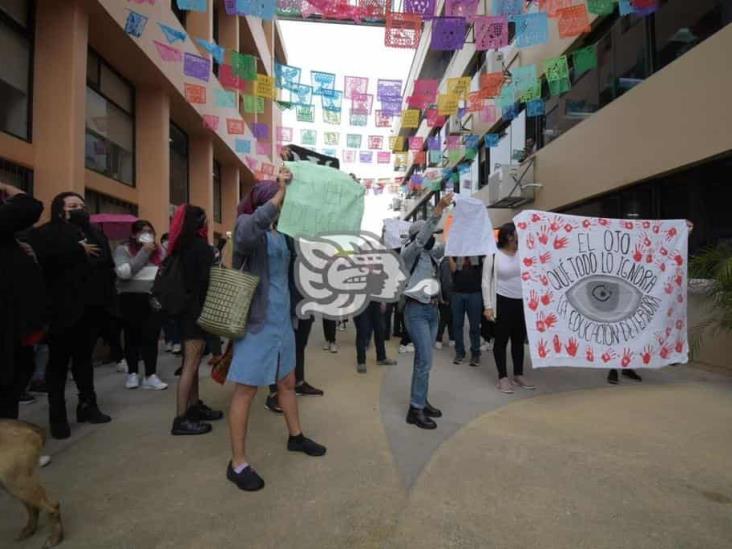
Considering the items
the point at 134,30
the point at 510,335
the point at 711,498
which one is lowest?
the point at 711,498

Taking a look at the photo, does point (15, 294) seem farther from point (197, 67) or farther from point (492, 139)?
point (492, 139)

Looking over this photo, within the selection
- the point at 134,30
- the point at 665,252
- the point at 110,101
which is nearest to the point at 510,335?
the point at 665,252

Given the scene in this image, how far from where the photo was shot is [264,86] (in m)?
8.62

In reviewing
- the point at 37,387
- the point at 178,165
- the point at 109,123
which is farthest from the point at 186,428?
the point at 178,165

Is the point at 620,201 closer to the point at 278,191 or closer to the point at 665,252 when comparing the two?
the point at 665,252

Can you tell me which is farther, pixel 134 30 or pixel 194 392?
pixel 134 30

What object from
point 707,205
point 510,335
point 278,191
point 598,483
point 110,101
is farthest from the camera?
point 110,101

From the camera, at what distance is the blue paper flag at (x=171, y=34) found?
294 inches

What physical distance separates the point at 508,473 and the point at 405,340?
4.43m

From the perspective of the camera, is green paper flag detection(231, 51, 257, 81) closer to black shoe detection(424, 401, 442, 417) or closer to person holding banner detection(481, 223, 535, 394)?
person holding banner detection(481, 223, 535, 394)

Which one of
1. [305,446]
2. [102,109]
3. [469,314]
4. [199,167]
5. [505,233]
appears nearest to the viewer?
[305,446]

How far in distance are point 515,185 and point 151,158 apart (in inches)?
351

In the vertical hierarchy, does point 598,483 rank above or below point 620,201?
below

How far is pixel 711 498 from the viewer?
257 cm
